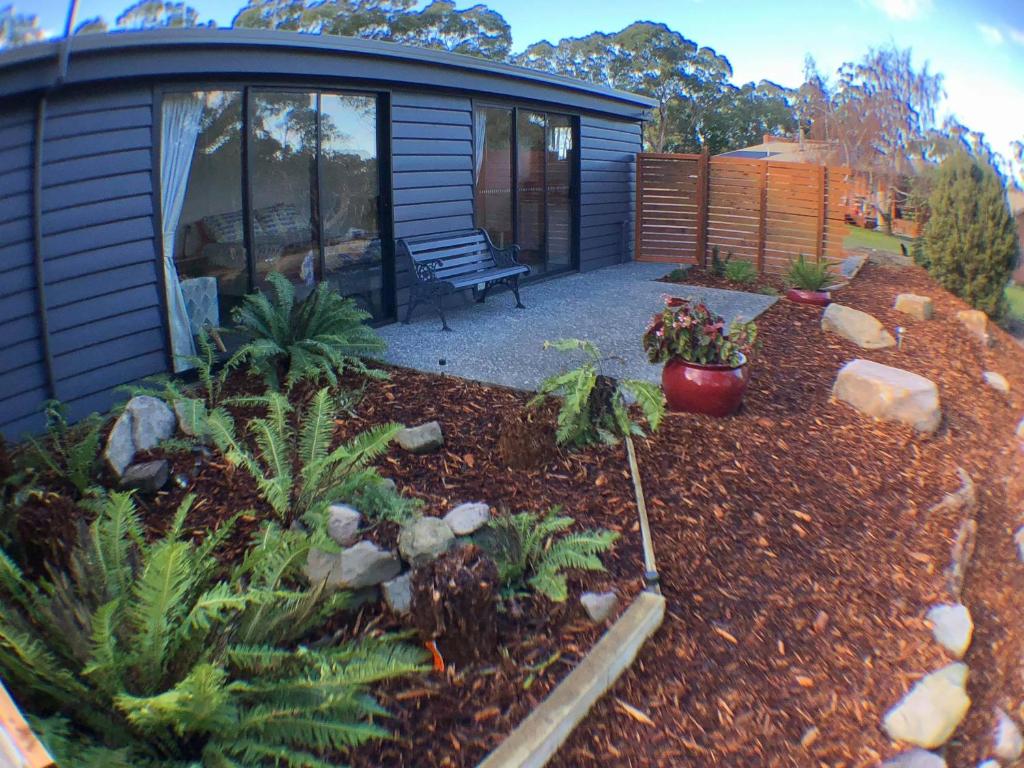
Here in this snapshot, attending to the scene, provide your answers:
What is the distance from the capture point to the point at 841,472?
16.1 ft

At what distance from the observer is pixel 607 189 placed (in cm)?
1209

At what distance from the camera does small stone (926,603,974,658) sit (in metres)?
3.59

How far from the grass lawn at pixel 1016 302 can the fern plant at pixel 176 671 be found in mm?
12153

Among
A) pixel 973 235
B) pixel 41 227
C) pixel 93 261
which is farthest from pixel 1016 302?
pixel 41 227

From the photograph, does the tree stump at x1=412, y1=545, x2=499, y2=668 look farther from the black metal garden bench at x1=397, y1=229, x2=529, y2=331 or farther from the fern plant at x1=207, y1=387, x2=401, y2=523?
the black metal garden bench at x1=397, y1=229, x2=529, y2=331

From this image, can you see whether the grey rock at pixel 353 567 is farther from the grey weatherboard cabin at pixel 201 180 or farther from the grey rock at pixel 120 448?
the grey weatherboard cabin at pixel 201 180

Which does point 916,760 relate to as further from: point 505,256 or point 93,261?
point 505,256

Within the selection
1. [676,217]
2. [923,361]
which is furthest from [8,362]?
[676,217]

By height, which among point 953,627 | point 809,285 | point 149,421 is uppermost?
point 809,285

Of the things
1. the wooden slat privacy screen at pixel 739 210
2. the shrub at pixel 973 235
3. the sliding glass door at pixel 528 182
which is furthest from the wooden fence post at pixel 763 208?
the sliding glass door at pixel 528 182

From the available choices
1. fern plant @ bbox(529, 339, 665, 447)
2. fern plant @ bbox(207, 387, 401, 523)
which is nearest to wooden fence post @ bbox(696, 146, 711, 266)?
fern plant @ bbox(529, 339, 665, 447)

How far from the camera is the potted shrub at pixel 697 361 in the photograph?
5.14 metres

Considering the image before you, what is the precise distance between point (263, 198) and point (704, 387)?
3763 millimetres

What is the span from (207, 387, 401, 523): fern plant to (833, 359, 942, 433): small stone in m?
3.49
